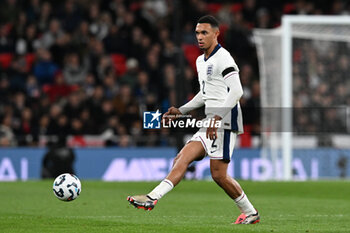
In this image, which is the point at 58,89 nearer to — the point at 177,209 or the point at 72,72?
the point at 72,72

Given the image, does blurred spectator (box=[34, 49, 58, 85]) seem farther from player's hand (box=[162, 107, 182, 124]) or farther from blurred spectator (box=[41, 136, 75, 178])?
player's hand (box=[162, 107, 182, 124])

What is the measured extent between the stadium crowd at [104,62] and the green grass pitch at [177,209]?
3.25m

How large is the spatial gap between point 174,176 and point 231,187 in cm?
66

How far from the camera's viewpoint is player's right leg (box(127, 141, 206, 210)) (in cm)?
802

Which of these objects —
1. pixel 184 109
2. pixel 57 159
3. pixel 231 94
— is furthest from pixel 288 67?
pixel 231 94

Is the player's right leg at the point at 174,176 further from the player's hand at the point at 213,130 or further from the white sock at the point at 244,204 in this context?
the white sock at the point at 244,204

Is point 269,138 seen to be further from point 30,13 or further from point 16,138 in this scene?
point 30,13

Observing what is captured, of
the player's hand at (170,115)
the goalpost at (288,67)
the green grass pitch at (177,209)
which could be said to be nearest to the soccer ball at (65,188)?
the green grass pitch at (177,209)

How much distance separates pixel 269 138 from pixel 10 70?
21.3 ft

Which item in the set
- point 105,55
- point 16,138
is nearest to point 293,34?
point 105,55

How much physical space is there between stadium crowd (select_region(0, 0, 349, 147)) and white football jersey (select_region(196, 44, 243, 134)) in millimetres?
10370

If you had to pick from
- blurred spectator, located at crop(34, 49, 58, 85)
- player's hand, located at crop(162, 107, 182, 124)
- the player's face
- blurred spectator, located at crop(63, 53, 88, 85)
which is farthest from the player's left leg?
blurred spectator, located at crop(34, 49, 58, 85)

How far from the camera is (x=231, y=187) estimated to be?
8.69 meters

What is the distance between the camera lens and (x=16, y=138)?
18797 mm
